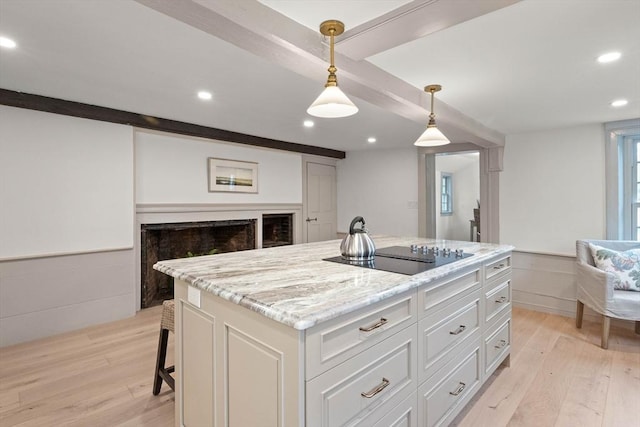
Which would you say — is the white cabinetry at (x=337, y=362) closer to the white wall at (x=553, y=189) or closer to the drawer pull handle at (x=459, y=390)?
the drawer pull handle at (x=459, y=390)

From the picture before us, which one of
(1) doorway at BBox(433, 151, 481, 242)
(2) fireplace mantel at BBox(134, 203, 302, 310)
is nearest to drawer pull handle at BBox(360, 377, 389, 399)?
(2) fireplace mantel at BBox(134, 203, 302, 310)

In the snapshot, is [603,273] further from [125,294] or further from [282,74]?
[125,294]

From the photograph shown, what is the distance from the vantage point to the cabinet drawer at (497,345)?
7.24 feet

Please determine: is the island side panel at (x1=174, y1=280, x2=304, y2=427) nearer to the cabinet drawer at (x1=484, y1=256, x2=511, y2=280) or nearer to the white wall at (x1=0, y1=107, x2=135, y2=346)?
the cabinet drawer at (x1=484, y1=256, x2=511, y2=280)

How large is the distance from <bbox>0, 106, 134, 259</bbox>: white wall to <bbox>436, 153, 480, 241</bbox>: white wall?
5833mm

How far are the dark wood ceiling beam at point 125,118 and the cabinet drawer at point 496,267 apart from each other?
337 cm

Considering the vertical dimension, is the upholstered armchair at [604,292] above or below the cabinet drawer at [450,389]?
above

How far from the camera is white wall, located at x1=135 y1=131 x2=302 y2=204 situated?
3723 millimetres

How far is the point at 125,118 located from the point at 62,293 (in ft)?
6.00

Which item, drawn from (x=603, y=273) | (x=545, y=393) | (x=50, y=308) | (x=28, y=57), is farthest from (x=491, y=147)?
(x=50, y=308)

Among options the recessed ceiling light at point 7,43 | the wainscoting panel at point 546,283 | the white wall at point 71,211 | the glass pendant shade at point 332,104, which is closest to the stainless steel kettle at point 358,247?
the glass pendant shade at point 332,104

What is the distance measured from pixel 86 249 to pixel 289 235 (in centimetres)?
280

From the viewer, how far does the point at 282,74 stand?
236 cm

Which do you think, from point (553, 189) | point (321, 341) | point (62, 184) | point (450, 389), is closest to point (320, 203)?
point (553, 189)
